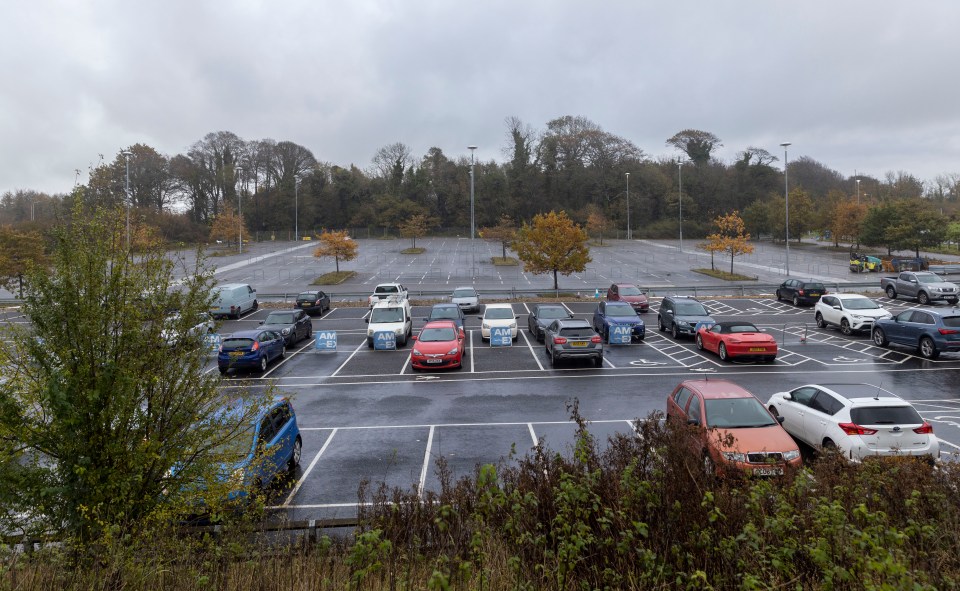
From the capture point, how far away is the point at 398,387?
54.3 feet

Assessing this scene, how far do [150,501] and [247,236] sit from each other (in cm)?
7290

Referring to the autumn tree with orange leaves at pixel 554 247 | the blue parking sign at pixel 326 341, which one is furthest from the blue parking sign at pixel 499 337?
the autumn tree with orange leaves at pixel 554 247

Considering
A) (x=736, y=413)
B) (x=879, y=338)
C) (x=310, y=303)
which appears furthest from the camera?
(x=310, y=303)

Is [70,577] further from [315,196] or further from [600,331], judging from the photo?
[315,196]

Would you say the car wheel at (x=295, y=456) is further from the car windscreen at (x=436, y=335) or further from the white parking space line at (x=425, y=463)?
the car windscreen at (x=436, y=335)

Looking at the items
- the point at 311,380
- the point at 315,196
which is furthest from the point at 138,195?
the point at 311,380

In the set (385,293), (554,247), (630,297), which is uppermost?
(554,247)

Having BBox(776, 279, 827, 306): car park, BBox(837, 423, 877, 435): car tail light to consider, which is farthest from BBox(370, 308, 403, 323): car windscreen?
BBox(776, 279, 827, 306): car park

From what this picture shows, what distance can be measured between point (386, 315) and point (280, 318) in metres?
4.13

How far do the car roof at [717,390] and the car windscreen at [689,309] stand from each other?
13474 millimetres

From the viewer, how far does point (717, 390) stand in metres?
10.1

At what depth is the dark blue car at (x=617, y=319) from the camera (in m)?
22.5

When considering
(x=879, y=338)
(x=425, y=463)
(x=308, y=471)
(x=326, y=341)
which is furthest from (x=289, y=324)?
(x=879, y=338)

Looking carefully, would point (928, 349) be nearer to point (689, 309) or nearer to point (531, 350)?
point (689, 309)
